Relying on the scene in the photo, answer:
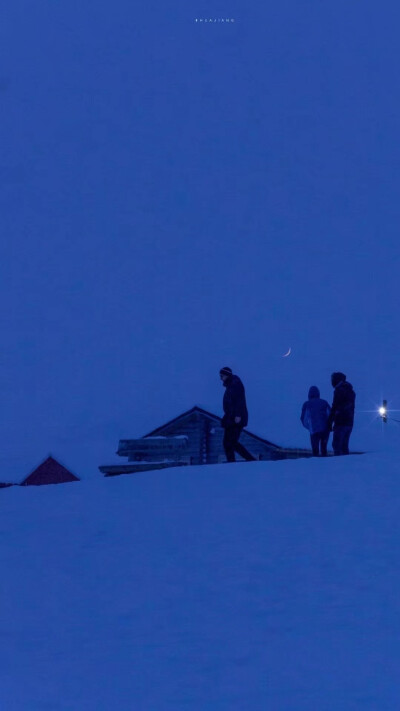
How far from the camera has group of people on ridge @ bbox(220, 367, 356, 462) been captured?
13.9 metres

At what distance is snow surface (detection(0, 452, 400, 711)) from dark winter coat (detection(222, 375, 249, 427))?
1.65 metres

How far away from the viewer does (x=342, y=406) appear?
570 inches

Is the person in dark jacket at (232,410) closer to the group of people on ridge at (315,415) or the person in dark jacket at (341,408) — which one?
the group of people on ridge at (315,415)

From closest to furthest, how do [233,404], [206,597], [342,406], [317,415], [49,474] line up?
[206,597], [233,404], [342,406], [317,415], [49,474]

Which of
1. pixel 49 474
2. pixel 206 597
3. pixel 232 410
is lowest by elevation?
pixel 206 597

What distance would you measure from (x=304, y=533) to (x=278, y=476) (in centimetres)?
325

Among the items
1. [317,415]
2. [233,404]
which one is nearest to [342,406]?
[317,415]

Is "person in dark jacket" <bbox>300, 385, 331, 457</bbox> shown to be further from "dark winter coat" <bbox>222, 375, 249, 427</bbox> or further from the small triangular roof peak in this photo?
the small triangular roof peak

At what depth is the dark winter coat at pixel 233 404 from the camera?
13883 millimetres

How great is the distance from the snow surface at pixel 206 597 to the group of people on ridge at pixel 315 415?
1.66 meters

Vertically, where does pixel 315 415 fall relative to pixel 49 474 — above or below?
below

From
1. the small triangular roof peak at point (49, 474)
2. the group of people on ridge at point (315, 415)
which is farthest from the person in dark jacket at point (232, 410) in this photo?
the small triangular roof peak at point (49, 474)

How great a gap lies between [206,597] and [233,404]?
6.37 metres

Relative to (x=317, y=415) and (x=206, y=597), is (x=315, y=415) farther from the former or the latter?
(x=206, y=597)
